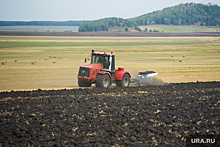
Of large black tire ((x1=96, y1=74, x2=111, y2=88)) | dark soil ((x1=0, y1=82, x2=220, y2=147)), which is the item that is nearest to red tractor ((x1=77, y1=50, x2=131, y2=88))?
large black tire ((x1=96, y1=74, x2=111, y2=88))

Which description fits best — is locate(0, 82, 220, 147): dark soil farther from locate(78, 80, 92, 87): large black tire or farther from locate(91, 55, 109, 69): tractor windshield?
locate(91, 55, 109, 69): tractor windshield

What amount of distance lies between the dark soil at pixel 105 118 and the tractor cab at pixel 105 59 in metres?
2.02

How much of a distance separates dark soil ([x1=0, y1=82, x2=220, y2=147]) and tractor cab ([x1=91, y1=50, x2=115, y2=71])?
2.02 m

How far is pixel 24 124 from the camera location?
499 inches

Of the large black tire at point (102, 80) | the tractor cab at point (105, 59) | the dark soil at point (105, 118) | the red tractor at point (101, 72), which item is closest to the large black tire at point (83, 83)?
the red tractor at point (101, 72)

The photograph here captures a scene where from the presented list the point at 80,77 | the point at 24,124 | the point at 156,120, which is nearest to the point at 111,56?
the point at 80,77

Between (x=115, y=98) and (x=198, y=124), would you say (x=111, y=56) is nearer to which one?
(x=115, y=98)

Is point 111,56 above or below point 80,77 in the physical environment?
above

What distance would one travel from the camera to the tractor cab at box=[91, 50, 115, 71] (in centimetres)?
2139

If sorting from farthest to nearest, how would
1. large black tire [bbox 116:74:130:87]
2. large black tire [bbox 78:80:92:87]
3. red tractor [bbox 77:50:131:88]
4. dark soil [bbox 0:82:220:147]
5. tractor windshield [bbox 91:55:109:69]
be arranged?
large black tire [bbox 116:74:130:87], large black tire [bbox 78:80:92:87], tractor windshield [bbox 91:55:109:69], red tractor [bbox 77:50:131:88], dark soil [bbox 0:82:220:147]

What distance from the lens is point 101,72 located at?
831 inches

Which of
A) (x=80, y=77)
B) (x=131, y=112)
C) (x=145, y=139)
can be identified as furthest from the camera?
(x=80, y=77)

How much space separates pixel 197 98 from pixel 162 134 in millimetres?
8008

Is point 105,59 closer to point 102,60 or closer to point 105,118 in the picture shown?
point 102,60
